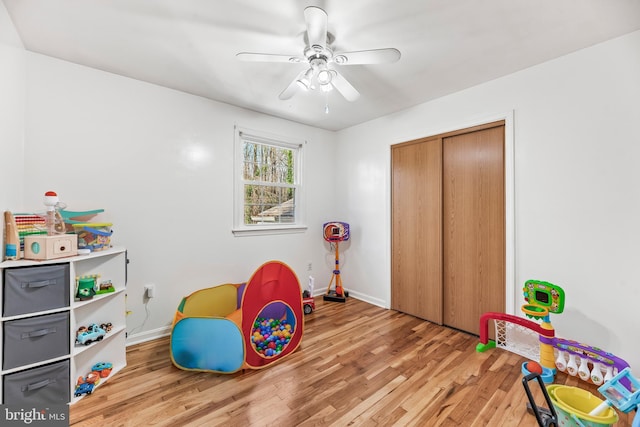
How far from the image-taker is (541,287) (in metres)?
2.05

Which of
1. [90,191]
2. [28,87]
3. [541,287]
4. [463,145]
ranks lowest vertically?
[541,287]

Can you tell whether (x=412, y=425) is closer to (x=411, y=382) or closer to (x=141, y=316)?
(x=411, y=382)

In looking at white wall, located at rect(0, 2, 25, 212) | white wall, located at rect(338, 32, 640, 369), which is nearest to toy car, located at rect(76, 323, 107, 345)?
white wall, located at rect(0, 2, 25, 212)

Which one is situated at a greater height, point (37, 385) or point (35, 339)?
point (35, 339)

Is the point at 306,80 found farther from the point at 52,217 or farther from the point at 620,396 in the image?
the point at 620,396

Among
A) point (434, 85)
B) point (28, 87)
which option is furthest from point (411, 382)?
point (28, 87)

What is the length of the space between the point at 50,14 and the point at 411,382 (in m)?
3.49

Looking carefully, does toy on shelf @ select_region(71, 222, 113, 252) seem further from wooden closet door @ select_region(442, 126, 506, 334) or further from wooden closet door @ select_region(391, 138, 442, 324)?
wooden closet door @ select_region(442, 126, 506, 334)

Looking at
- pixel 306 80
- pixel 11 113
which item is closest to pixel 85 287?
pixel 11 113

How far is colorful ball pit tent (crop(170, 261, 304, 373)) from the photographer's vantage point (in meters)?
2.02

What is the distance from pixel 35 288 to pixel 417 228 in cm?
330

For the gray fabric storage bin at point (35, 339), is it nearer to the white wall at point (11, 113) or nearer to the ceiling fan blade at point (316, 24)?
the white wall at point (11, 113)

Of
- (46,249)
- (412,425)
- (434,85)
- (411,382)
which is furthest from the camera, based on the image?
(434,85)

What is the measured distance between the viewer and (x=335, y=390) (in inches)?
73.5
